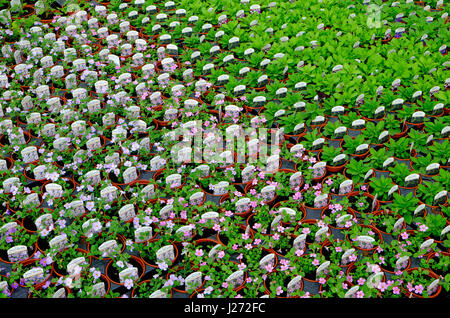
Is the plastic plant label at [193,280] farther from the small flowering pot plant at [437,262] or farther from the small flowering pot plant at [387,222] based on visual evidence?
the small flowering pot plant at [437,262]

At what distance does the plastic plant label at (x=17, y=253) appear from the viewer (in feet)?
15.0

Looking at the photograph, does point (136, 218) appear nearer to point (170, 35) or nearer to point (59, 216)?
point (59, 216)

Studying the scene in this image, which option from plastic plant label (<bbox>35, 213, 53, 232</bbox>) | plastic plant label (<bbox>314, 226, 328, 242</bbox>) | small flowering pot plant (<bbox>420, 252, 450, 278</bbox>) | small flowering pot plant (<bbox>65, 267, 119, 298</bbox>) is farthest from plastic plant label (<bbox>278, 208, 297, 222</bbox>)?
plastic plant label (<bbox>35, 213, 53, 232</bbox>)

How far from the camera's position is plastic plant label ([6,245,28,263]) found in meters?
4.59

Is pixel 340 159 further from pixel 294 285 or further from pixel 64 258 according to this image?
pixel 64 258

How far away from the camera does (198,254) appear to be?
4641mm

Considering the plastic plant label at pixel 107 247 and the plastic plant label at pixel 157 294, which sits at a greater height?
the plastic plant label at pixel 107 247

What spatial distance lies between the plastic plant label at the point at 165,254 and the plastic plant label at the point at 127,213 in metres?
0.67

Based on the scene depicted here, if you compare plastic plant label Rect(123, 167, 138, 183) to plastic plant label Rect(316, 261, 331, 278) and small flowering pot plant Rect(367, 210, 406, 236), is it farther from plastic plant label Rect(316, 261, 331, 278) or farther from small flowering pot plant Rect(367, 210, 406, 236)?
small flowering pot plant Rect(367, 210, 406, 236)

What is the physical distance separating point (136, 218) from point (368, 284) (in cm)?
226

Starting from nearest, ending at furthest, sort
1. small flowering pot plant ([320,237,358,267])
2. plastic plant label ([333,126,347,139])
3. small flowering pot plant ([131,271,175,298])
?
1. small flowering pot plant ([131,271,175,298])
2. small flowering pot plant ([320,237,358,267])
3. plastic plant label ([333,126,347,139])

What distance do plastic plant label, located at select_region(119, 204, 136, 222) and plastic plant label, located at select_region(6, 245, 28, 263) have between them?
94cm

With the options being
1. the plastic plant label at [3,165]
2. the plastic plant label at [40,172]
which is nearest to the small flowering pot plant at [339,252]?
the plastic plant label at [40,172]

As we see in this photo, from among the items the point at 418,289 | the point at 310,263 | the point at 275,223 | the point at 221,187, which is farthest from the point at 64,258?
the point at 418,289
